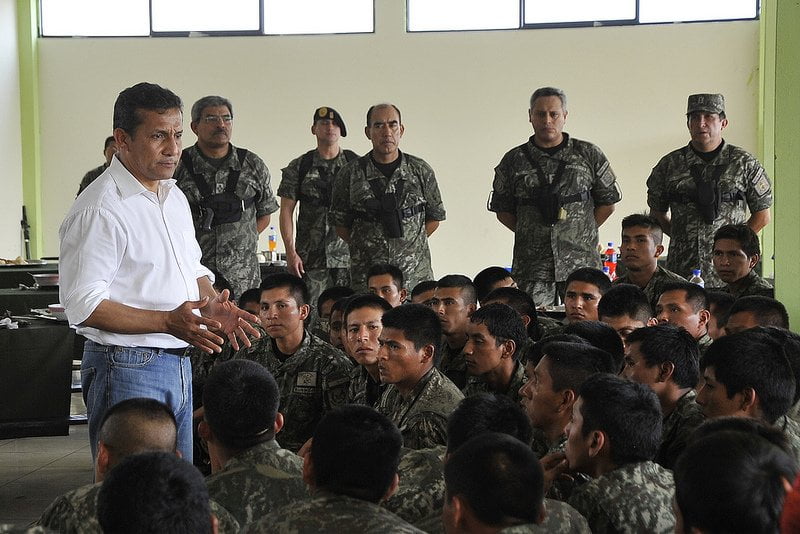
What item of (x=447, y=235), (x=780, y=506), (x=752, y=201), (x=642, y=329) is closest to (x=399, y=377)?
(x=642, y=329)

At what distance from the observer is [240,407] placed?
8.39 feet

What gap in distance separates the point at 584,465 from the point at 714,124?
3.55 meters

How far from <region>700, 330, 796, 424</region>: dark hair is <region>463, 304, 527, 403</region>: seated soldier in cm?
105

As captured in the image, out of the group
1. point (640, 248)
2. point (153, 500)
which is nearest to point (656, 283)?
point (640, 248)

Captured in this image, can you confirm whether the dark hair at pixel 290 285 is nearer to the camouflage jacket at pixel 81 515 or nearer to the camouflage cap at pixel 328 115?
the camouflage cap at pixel 328 115

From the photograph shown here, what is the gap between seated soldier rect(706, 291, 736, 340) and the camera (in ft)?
14.2

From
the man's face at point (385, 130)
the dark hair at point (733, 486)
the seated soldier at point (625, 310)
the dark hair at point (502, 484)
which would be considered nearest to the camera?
the dark hair at point (733, 486)

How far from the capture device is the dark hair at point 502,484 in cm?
188

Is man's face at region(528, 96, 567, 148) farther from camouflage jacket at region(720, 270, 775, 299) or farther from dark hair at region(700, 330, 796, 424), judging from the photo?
dark hair at region(700, 330, 796, 424)

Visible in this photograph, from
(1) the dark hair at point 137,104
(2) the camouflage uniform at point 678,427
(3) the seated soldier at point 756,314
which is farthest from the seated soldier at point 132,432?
(3) the seated soldier at point 756,314

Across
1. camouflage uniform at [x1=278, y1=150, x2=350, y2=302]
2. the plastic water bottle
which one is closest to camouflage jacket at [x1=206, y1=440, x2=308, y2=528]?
the plastic water bottle

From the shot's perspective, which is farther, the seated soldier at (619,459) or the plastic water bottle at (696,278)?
the plastic water bottle at (696,278)

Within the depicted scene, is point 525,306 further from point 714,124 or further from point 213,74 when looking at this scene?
point 213,74

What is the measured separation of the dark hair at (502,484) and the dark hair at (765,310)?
7.40 ft
